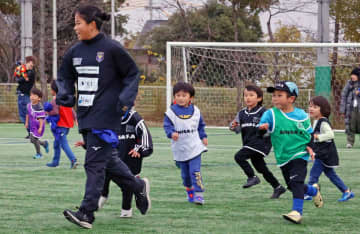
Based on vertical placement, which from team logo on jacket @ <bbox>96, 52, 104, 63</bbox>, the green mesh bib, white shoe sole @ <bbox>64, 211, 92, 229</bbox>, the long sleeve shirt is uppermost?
team logo on jacket @ <bbox>96, 52, 104, 63</bbox>

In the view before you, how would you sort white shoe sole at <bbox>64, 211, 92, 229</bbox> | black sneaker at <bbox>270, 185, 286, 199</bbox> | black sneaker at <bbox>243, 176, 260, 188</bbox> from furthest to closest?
black sneaker at <bbox>243, 176, 260, 188</bbox>, black sneaker at <bbox>270, 185, 286, 199</bbox>, white shoe sole at <bbox>64, 211, 92, 229</bbox>

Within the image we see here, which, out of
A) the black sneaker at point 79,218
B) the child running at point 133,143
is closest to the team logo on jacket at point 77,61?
the child running at point 133,143

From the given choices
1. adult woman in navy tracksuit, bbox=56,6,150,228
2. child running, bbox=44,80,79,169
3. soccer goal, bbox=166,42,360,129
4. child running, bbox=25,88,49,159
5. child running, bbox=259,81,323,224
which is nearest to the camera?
adult woman in navy tracksuit, bbox=56,6,150,228

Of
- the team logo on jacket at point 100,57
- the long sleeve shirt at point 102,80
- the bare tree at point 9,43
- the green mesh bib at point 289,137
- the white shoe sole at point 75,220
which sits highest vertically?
the bare tree at point 9,43

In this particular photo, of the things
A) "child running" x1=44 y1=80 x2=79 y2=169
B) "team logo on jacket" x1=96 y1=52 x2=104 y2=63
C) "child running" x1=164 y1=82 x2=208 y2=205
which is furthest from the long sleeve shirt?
"child running" x1=44 y1=80 x2=79 y2=169

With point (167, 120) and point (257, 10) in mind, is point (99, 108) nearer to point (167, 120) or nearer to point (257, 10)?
point (167, 120)

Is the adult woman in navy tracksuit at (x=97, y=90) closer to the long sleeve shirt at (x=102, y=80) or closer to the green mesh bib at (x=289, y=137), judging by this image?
the long sleeve shirt at (x=102, y=80)

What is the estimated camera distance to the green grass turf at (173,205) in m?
5.95

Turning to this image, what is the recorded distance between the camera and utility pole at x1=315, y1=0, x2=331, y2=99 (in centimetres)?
1948

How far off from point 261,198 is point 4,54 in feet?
101

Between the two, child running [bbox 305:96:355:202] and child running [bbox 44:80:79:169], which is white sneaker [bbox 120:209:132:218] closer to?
child running [bbox 305:96:355:202]

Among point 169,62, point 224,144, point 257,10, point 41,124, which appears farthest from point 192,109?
point 257,10

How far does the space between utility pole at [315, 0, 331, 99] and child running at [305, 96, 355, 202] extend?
11.9 meters

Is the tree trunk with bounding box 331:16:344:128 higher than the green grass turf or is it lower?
higher
